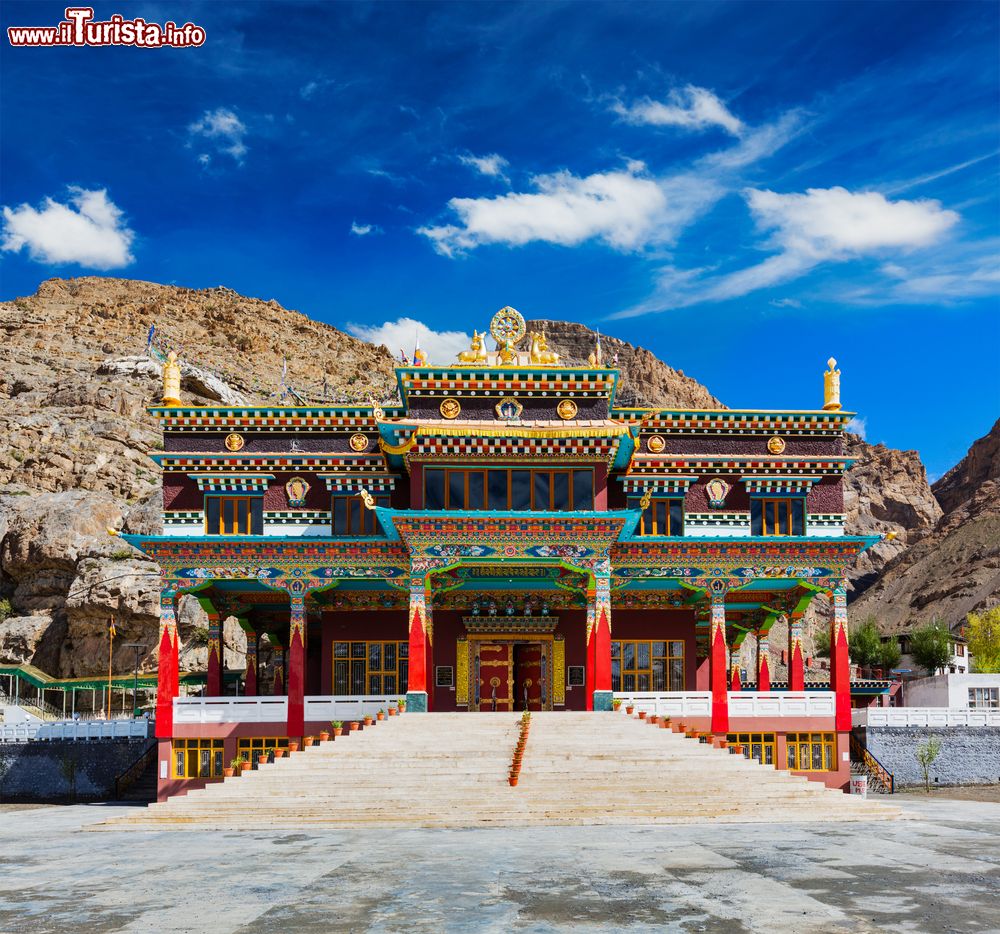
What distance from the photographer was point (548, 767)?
94.5 feet

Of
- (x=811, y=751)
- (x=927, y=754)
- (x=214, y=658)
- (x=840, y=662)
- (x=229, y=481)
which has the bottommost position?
(x=927, y=754)

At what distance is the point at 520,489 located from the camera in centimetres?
3903

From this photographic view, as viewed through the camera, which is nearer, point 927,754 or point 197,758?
point 197,758

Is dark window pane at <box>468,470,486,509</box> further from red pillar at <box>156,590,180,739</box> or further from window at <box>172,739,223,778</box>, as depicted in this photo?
window at <box>172,739,223,778</box>

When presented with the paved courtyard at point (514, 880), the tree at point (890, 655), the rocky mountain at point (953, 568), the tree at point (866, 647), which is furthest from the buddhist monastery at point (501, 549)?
the rocky mountain at point (953, 568)

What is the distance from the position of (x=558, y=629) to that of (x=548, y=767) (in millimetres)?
14437

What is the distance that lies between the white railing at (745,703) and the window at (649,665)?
520 cm

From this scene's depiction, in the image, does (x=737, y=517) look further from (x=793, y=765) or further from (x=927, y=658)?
(x=927, y=658)

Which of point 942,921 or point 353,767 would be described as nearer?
point 942,921

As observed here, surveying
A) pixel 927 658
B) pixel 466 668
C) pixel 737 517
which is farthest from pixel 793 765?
pixel 927 658

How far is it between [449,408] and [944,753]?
26029mm

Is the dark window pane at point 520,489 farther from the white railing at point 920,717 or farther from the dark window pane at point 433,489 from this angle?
the white railing at point 920,717

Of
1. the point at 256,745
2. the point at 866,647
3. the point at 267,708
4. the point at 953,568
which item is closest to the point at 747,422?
the point at 267,708

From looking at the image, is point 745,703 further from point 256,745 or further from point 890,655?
point 890,655
